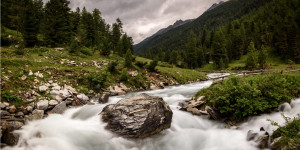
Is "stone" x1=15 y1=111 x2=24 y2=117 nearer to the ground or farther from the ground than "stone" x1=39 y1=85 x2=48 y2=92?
nearer to the ground

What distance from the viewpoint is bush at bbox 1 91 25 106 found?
993 centimetres

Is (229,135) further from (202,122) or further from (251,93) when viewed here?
(251,93)

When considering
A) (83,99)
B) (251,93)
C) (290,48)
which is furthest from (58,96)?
(290,48)

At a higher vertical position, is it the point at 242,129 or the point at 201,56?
the point at 201,56

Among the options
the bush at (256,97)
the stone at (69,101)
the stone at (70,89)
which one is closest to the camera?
the bush at (256,97)

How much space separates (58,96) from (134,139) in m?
8.82

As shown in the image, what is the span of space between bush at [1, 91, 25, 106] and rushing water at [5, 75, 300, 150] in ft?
7.97

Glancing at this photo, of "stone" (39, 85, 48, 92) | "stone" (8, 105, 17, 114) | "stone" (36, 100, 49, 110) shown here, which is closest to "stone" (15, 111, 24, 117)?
"stone" (8, 105, 17, 114)

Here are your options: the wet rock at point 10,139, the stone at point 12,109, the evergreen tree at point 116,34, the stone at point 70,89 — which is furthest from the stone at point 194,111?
the evergreen tree at point 116,34

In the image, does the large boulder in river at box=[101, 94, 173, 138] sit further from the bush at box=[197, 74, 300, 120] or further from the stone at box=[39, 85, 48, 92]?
the stone at box=[39, 85, 48, 92]

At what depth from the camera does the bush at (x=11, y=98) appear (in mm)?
9930

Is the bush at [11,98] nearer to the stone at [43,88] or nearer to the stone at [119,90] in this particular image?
the stone at [43,88]

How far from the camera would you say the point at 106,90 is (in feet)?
59.6

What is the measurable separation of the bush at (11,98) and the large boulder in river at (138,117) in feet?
20.9
